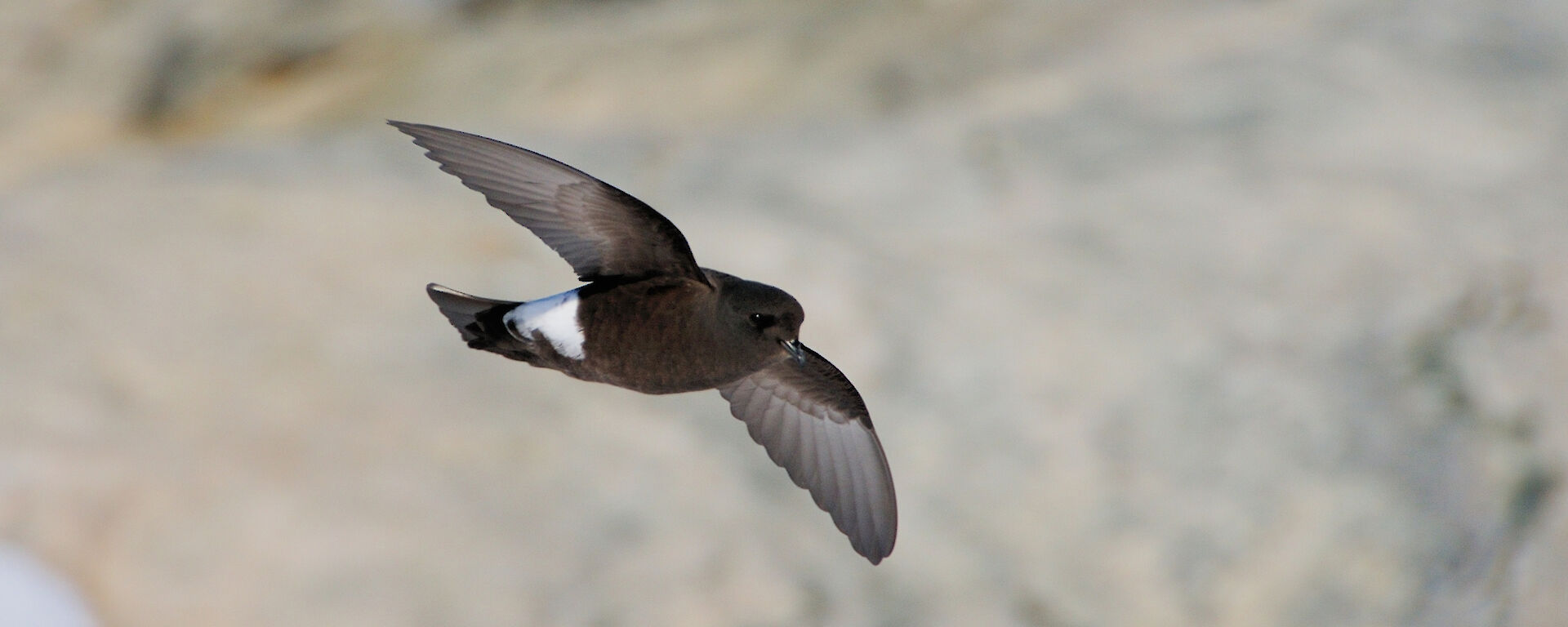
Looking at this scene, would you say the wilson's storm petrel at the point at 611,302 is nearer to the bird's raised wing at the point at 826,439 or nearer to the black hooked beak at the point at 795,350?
the black hooked beak at the point at 795,350

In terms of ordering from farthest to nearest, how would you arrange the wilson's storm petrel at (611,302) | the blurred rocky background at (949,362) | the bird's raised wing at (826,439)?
the blurred rocky background at (949,362)
the bird's raised wing at (826,439)
the wilson's storm petrel at (611,302)

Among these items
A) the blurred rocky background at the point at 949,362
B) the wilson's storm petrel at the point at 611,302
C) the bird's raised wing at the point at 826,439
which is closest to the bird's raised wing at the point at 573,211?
the wilson's storm petrel at the point at 611,302

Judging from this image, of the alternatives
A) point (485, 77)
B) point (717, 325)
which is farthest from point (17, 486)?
point (485, 77)

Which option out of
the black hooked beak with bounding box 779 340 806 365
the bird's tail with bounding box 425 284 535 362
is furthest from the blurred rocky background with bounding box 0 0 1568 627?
the black hooked beak with bounding box 779 340 806 365

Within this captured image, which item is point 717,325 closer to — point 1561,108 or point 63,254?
point 63,254

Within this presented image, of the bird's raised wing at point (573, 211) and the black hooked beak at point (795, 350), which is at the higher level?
the bird's raised wing at point (573, 211)

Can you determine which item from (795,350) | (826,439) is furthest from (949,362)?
(795,350)

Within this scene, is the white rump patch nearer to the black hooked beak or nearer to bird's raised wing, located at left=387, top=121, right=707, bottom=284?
bird's raised wing, located at left=387, top=121, right=707, bottom=284
